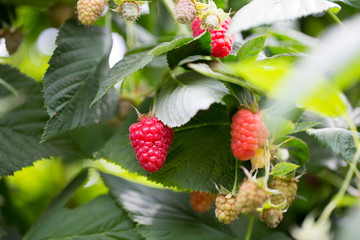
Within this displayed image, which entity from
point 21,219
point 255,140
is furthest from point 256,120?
point 21,219

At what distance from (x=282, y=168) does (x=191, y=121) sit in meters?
0.22

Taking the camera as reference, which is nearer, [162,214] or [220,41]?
[220,41]

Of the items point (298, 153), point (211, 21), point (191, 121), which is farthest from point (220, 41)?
point (298, 153)

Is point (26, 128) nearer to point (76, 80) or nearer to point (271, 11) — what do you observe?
point (76, 80)

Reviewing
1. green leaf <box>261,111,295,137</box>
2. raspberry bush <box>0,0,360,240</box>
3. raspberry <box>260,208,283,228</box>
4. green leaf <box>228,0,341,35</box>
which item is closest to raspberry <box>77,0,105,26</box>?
raspberry bush <box>0,0,360,240</box>

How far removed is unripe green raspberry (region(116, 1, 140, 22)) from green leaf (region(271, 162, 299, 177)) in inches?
15.2

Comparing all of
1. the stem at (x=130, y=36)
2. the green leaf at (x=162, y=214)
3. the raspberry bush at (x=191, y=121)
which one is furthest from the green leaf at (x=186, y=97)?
the stem at (x=130, y=36)

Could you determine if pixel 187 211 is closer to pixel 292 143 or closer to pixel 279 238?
pixel 279 238

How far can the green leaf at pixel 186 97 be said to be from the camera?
0.68 meters

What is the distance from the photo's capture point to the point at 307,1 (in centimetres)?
73

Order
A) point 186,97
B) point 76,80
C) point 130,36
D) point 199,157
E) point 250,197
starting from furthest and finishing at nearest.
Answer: point 130,36 < point 76,80 < point 199,157 < point 186,97 < point 250,197

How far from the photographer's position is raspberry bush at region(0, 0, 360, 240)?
0.64 metres

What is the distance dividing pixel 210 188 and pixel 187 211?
1.08 ft

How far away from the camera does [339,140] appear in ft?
2.56
